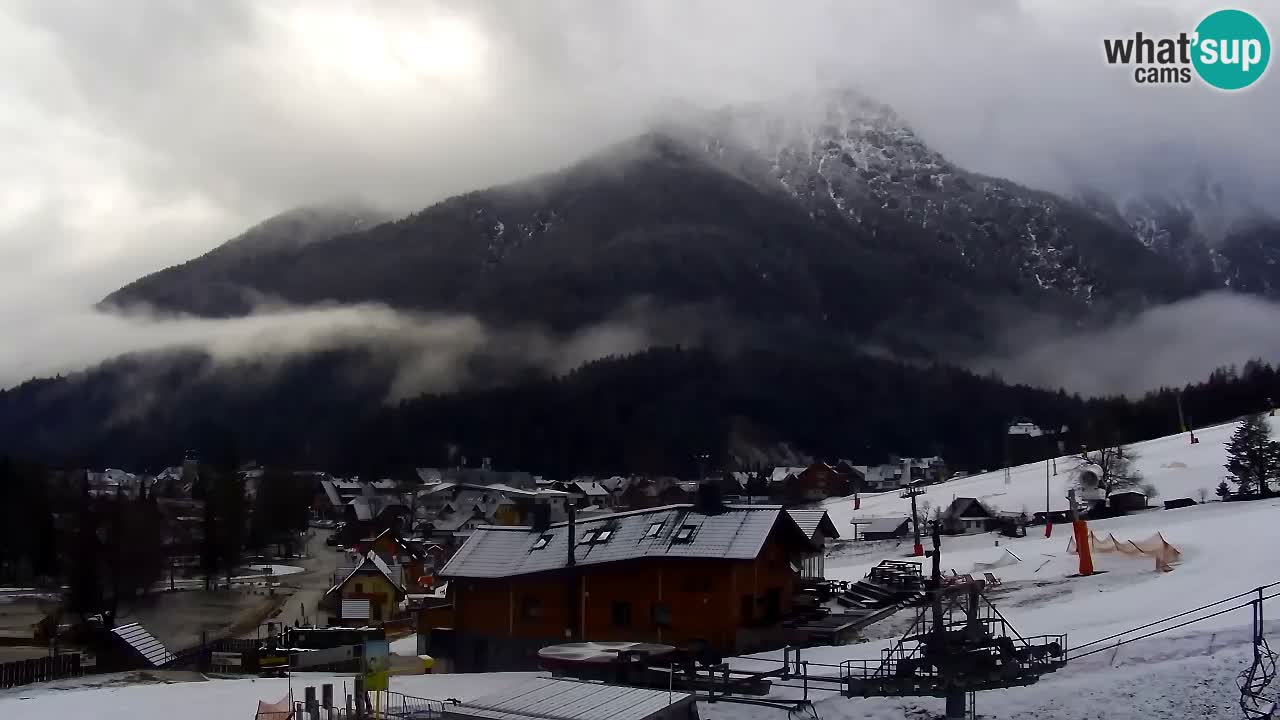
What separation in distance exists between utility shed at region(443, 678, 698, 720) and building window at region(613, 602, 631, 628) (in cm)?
1497

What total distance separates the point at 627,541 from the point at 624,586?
181 cm

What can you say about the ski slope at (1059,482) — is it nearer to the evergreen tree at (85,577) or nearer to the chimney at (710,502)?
the chimney at (710,502)

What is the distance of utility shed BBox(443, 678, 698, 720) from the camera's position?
86.7 feet

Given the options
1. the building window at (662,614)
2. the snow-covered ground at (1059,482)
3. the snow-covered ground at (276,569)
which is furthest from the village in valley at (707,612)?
the snow-covered ground at (276,569)

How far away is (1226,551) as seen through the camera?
4828 cm

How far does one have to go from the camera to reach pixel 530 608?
46750 mm

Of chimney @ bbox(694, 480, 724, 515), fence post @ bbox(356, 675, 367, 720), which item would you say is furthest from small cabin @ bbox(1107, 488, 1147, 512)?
fence post @ bbox(356, 675, 367, 720)

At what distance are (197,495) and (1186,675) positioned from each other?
14233 centimetres

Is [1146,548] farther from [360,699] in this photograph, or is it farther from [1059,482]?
[1059,482]

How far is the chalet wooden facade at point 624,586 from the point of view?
4281 cm

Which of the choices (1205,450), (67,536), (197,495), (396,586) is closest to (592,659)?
(396,586)

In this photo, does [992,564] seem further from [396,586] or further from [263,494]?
[263,494]

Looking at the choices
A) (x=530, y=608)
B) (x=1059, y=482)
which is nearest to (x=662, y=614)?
(x=530, y=608)

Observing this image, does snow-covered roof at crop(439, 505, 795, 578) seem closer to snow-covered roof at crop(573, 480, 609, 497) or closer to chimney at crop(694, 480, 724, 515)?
chimney at crop(694, 480, 724, 515)
